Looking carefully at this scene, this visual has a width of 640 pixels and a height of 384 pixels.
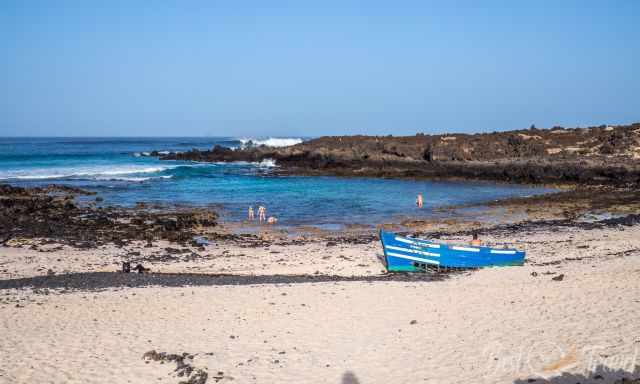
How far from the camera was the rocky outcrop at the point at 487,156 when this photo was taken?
1624 inches

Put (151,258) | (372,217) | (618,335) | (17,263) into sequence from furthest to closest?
(372,217) → (151,258) → (17,263) → (618,335)

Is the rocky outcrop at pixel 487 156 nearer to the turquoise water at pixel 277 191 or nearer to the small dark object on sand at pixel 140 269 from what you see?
the turquoise water at pixel 277 191

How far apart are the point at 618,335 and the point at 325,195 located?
2714 cm

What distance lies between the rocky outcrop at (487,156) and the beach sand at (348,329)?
2734 centimetres

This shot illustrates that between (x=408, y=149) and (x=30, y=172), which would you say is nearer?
(x=30, y=172)

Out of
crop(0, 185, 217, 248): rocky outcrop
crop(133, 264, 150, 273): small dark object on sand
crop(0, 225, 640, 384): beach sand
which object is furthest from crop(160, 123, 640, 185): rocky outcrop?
crop(133, 264, 150, 273): small dark object on sand

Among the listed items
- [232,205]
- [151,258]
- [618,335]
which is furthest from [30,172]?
[618,335]

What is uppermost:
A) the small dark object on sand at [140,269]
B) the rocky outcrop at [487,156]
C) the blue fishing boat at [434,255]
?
the rocky outcrop at [487,156]

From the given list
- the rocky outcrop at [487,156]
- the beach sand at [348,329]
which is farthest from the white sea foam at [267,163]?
the beach sand at [348,329]

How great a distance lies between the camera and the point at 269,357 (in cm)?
875

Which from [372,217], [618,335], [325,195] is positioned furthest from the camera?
[325,195]

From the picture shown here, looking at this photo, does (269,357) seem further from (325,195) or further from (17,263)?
(325,195)

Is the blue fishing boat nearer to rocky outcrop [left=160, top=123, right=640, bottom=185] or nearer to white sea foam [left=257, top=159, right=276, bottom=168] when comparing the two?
rocky outcrop [left=160, top=123, right=640, bottom=185]

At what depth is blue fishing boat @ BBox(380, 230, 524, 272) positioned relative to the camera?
1537 cm
